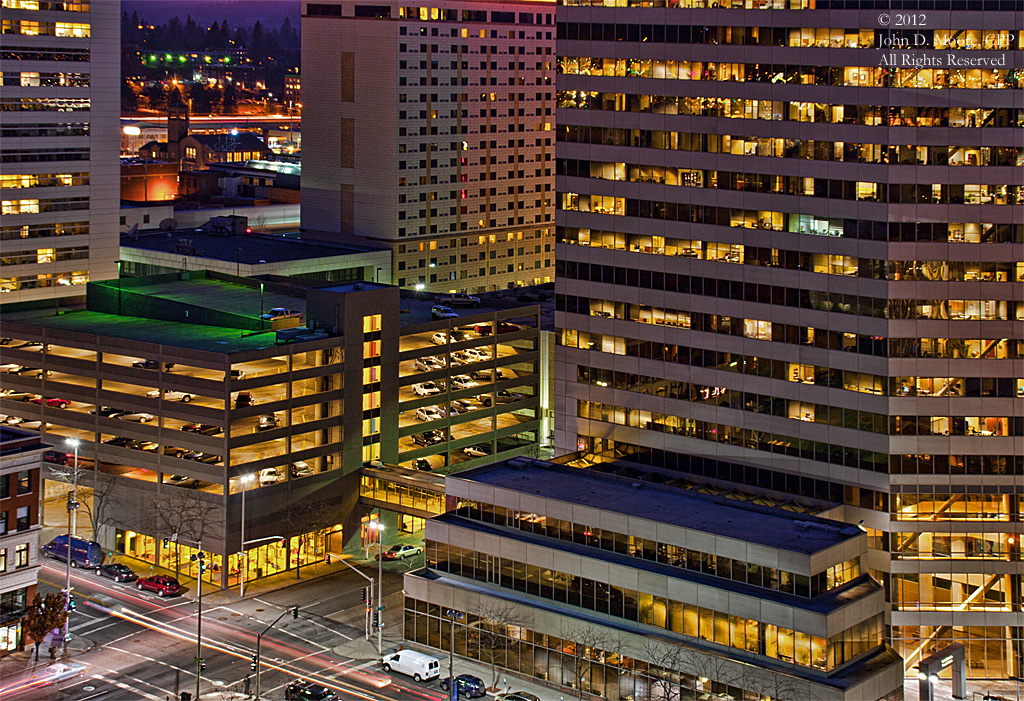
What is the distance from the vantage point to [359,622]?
123 meters

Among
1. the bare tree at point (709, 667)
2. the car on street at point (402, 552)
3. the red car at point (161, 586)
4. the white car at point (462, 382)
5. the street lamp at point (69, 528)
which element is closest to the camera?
the bare tree at point (709, 667)

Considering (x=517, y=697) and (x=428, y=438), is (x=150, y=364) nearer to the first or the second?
(x=428, y=438)

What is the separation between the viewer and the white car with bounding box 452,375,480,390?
15962 cm

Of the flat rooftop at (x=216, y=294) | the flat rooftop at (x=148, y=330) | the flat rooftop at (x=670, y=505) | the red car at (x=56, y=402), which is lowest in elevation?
the flat rooftop at (x=670, y=505)

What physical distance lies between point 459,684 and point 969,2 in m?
66.2

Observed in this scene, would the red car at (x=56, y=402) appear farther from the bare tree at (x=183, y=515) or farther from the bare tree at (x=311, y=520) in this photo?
the bare tree at (x=311, y=520)

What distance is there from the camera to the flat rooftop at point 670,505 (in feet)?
350

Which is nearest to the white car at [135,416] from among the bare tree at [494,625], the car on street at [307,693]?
the car on street at [307,693]

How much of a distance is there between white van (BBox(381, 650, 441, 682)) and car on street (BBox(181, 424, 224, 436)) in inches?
1315

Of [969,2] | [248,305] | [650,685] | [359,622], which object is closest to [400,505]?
[359,622]

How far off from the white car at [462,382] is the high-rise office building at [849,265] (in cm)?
3495

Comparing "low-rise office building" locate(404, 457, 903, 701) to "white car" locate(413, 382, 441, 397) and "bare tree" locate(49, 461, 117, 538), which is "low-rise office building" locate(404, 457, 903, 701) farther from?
"bare tree" locate(49, 461, 117, 538)

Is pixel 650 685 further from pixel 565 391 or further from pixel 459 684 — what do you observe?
pixel 565 391

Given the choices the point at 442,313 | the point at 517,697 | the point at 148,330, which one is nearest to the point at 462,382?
the point at 442,313
